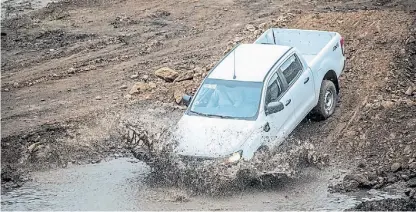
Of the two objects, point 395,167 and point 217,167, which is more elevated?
point 217,167

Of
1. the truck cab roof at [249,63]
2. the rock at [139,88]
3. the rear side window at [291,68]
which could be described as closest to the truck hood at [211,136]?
the truck cab roof at [249,63]

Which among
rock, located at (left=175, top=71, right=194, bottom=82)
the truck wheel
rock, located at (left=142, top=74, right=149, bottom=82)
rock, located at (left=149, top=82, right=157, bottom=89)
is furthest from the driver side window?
rock, located at (left=142, top=74, right=149, bottom=82)

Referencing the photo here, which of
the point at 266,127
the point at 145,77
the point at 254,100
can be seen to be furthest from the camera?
the point at 145,77

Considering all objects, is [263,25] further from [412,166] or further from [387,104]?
[412,166]

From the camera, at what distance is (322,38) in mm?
15945

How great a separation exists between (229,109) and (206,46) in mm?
6779

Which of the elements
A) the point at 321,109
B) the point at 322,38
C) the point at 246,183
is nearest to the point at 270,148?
the point at 246,183

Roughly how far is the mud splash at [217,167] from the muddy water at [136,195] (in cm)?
16

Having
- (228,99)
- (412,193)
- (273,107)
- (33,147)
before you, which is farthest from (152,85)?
(412,193)

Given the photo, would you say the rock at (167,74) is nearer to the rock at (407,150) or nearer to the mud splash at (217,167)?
the mud splash at (217,167)

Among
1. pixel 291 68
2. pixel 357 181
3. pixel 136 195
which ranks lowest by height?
pixel 357 181

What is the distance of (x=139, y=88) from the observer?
56.2ft

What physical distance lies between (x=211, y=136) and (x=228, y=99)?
1.06m

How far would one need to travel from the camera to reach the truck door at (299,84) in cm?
1404
